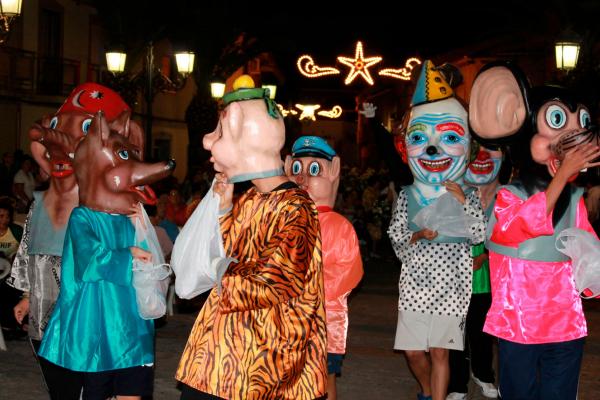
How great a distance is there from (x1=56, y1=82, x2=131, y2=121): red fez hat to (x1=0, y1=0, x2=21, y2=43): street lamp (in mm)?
5378

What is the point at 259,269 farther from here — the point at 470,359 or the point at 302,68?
the point at 302,68

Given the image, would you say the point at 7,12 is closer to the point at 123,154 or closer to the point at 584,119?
the point at 123,154

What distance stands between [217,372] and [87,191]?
1.79 metres

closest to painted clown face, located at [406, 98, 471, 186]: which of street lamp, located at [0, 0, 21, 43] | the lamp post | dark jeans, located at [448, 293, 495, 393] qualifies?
dark jeans, located at [448, 293, 495, 393]

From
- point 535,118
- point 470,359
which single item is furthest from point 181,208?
point 535,118

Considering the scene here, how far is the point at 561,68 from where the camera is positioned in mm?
15383

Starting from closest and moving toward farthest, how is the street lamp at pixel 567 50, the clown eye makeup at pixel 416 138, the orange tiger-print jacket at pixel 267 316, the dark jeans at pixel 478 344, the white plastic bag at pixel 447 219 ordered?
the orange tiger-print jacket at pixel 267 316 < the white plastic bag at pixel 447 219 < the clown eye makeup at pixel 416 138 < the dark jeans at pixel 478 344 < the street lamp at pixel 567 50

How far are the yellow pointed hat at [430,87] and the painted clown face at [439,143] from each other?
50mm

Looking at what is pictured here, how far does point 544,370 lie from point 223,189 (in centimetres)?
209

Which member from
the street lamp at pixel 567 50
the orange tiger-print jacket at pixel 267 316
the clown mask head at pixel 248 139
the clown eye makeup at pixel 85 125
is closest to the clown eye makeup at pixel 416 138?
the clown eye makeup at pixel 85 125

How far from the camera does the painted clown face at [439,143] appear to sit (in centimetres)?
648

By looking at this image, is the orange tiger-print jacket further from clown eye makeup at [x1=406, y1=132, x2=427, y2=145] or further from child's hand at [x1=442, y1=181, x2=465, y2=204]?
clown eye makeup at [x1=406, y1=132, x2=427, y2=145]

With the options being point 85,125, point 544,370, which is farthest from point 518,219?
point 85,125

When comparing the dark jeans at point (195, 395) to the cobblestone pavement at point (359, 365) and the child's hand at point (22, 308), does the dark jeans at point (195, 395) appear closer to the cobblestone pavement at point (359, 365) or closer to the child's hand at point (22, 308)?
the child's hand at point (22, 308)
